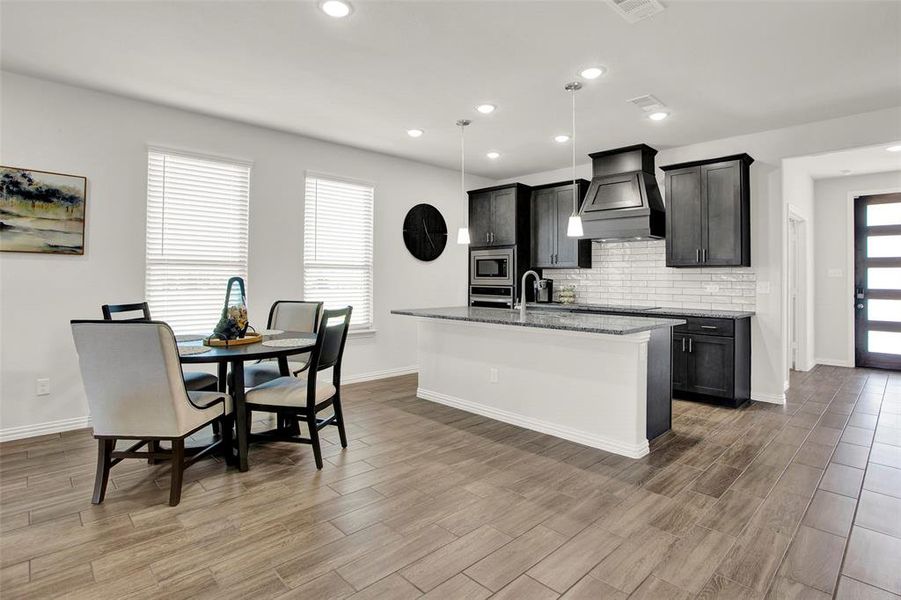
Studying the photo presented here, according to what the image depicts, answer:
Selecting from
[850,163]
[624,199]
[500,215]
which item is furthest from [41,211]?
[850,163]

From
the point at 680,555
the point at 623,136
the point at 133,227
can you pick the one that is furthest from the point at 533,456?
the point at 133,227

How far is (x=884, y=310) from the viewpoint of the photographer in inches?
246

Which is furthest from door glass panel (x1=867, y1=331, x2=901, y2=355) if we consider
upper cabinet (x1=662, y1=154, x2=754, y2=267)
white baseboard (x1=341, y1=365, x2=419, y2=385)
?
white baseboard (x1=341, y1=365, x2=419, y2=385)

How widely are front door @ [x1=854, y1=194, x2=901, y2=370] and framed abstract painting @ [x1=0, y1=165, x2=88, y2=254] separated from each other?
888 cm

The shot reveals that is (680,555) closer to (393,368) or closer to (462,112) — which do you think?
(462,112)

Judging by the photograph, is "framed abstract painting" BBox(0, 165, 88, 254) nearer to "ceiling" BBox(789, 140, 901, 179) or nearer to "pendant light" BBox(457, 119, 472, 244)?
"pendant light" BBox(457, 119, 472, 244)

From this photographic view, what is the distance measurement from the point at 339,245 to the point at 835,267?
673 centimetres

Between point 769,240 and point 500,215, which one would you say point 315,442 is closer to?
point 500,215

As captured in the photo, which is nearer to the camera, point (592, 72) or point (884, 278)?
point (592, 72)

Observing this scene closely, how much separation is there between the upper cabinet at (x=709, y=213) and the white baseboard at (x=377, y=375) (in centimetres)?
331

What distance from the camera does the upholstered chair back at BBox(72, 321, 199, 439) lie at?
2.34 m

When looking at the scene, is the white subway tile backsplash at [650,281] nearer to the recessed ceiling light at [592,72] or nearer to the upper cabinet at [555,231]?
the upper cabinet at [555,231]

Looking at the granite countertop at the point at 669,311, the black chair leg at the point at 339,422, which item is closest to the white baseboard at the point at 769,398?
the granite countertop at the point at 669,311

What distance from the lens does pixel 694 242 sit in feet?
16.0
